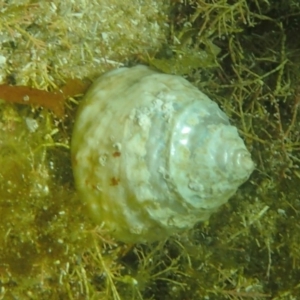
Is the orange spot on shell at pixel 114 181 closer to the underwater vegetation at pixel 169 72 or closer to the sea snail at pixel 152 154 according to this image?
the sea snail at pixel 152 154

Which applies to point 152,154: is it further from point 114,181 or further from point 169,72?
point 169,72

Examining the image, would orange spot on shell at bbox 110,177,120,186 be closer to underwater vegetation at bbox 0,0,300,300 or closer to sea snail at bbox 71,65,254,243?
sea snail at bbox 71,65,254,243

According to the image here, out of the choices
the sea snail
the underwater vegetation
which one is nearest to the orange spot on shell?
the sea snail

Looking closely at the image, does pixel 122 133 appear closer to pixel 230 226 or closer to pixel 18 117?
pixel 18 117

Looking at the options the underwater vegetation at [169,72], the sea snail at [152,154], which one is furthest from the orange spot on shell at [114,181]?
the underwater vegetation at [169,72]

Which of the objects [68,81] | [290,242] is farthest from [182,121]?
[290,242]

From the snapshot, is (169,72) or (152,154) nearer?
(152,154)

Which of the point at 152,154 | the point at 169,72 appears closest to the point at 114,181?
the point at 152,154
